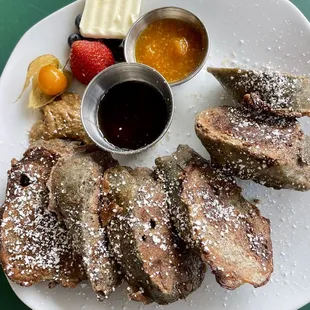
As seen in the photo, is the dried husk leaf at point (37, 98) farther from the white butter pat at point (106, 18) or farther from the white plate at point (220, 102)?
the white butter pat at point (106, 18)

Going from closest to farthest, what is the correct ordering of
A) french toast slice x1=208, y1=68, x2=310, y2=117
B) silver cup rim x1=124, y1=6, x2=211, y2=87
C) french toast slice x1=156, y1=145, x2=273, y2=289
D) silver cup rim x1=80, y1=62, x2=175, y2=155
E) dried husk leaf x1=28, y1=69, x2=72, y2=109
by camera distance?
1. french toast slice x1=156, y1=145, x2=273, y2=289
2. french toast slice x1=208, y1=68, x2=310, y2=117
3. silver cup rim x1=80, y1=62, x2=175, y2=155
4. silver cup rim x1=124, y1=6, x2=211, y2=87
5. dried husk leaf x1=28, y1=69, x2=72, y2=109

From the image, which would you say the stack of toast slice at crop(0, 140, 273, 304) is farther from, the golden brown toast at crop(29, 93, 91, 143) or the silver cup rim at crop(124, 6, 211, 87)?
the silver cup rim at crop(124, 6, 211, 87)

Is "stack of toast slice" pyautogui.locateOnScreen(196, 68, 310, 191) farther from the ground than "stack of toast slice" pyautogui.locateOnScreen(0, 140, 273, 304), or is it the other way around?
"stack of toast slice" pyautogui.locateOnScreen(196, 68, 310, 191)

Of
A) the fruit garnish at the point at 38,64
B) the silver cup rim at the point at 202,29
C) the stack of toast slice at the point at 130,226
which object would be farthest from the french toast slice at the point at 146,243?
the fruit garnish at the point at 38,64

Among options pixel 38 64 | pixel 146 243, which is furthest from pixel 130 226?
pixel 38 64

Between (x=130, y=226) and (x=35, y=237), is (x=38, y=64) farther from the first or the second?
(x=130, y=226)

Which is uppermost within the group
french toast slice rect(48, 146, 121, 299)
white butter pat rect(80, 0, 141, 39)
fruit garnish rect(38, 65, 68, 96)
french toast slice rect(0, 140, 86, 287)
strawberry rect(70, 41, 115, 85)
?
white butter pat rect(80, 0, 141, 39)

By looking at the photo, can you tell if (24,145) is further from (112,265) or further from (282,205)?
(282,205)

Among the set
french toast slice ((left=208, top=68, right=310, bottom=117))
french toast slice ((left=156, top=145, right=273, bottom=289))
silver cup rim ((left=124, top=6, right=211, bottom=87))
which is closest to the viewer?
french toast slice ((left=156, top=145, right=273, bottom=289))

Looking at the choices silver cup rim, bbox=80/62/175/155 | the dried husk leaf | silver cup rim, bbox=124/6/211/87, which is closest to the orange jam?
silver cup rim, bbox=124/6/211/87
